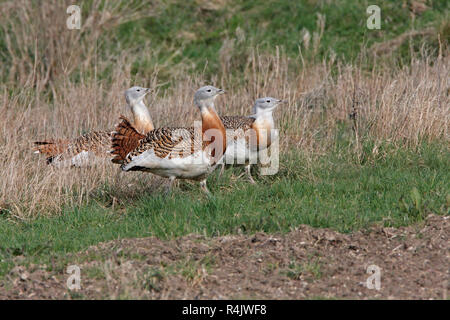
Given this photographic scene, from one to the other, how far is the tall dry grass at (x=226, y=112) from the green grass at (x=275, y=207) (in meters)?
0.30

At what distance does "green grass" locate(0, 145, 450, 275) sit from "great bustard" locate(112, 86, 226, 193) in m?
0.27

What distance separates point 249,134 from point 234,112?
1751 mm

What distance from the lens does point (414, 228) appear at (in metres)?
5.75

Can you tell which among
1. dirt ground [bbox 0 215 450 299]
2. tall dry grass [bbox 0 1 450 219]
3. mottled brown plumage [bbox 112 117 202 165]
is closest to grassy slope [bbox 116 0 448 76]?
tall dry grass [bbox 0 1 450 219]

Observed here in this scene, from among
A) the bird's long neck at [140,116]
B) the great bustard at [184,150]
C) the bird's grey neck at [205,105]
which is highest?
the bird's grey neck at [205,105]

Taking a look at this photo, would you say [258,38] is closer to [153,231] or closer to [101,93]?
[101,93]

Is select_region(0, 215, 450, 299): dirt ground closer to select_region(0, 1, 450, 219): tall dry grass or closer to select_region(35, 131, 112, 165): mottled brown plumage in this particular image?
select_region(0, 1, 450, 219): tall dry grass

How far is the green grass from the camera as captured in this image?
5.91 metres

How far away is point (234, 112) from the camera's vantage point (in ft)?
30.9

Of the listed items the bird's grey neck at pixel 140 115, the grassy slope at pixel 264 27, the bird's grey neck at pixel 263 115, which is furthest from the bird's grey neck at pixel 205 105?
the grassy slope at pixel 264 27

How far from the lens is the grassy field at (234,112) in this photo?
620cm

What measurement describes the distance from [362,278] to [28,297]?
2.30 meters

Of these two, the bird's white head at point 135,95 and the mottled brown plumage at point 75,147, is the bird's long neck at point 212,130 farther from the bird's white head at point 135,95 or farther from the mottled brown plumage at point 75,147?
the bird's white head at point 135,95

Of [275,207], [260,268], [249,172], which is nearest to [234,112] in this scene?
[249,172]
